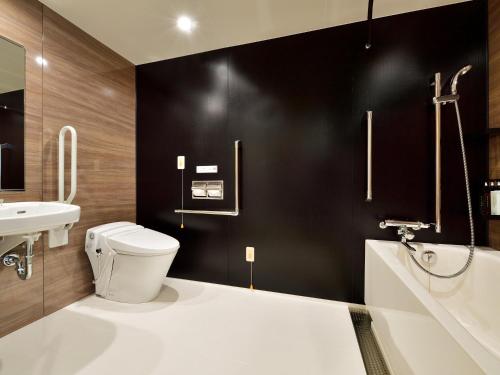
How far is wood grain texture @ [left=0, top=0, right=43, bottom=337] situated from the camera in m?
1.38

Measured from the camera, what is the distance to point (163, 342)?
1316 millimetres

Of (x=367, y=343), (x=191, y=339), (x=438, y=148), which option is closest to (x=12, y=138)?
(x=191, y=339)

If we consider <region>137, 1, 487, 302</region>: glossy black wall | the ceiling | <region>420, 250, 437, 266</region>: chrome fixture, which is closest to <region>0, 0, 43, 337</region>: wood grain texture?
the ceiling

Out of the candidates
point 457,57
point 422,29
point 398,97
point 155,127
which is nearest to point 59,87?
point 155,127

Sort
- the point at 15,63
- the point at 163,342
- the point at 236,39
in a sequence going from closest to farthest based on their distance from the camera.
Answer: the point at 163,342
the point at 15,63
the point at 236,39

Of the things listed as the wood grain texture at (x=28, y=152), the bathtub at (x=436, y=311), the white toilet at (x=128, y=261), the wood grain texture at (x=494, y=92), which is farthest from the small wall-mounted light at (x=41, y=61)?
the wood grain texture at (x=494, y=92)

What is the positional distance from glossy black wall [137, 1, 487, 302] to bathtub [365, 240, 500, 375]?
0.76 ft

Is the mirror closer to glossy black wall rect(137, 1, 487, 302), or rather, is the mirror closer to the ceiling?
the ceiling

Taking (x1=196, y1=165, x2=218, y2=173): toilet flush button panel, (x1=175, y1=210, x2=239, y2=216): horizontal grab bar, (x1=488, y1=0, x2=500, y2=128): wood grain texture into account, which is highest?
(x1=488, y1=0, x2=500, y2=128): wood grain texture

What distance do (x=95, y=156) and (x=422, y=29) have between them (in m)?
2.74

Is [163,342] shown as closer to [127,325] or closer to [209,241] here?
[127,325]

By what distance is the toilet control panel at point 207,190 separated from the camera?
2031 mm

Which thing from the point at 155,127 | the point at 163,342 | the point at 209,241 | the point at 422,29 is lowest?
the point at 163,342

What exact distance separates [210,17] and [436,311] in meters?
2.11
